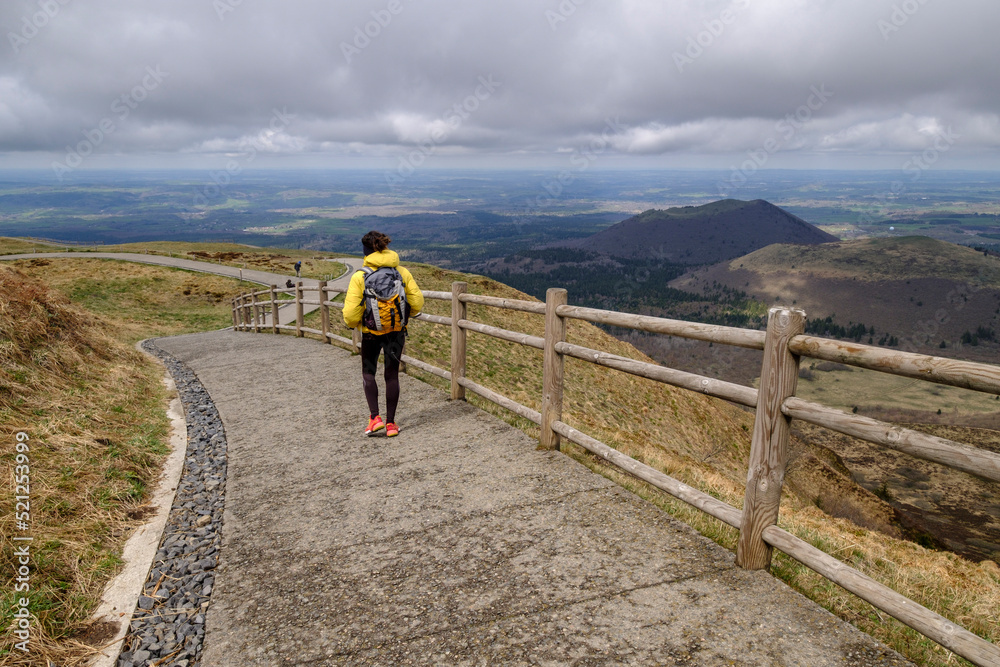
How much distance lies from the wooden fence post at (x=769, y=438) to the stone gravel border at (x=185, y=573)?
12.6 feet

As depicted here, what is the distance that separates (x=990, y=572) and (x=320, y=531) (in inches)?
453

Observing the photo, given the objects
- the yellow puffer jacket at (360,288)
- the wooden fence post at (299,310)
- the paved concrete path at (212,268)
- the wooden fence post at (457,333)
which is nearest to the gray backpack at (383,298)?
the yellow puffer jacket at (360,288)

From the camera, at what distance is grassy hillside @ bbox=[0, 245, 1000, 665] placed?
429 cm

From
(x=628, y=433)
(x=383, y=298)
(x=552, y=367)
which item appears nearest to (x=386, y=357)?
(x=383, y=298)

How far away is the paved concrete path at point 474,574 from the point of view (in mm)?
3354

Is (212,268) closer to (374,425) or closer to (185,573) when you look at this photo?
(374,425)

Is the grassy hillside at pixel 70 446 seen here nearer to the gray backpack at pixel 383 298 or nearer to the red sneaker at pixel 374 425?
the red sneaker at pixel 374 425

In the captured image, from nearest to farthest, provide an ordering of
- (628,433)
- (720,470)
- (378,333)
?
(378,333), (628,433), (720,470)

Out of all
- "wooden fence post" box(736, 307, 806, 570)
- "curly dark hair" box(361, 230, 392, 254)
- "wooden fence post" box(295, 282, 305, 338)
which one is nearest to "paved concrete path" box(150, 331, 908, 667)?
"wooden fence post" box(736, 307, 806, 570)

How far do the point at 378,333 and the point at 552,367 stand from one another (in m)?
2.25

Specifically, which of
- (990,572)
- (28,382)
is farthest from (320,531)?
(990,572)

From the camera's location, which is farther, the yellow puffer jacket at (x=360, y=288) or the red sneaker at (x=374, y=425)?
the red sneaker at (x=374, y=425)

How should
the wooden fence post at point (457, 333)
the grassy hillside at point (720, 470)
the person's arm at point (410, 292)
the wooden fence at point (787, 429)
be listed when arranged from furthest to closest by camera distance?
1. the wooden fence post at point (457, 333)
2. the person's arm at point (410, 292)
3. the grassy hillside at point (720, 470)
4. the wooden fence at point (787, 429)

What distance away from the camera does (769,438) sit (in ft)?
12.6
